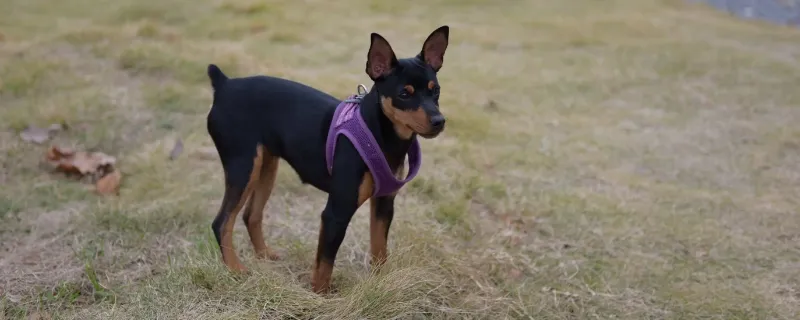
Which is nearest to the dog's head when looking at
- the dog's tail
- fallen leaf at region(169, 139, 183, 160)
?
the dog's tail

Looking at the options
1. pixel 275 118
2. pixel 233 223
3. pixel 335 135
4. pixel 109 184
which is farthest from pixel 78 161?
pixel 335 135

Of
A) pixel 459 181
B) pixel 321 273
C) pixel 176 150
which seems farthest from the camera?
pixel 176 150

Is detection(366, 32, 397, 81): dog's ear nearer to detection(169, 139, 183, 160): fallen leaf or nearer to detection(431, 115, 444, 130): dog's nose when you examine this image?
detection(431, 115, 444, 130): dog's nose

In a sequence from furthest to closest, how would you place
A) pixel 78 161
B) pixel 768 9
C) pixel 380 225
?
1. pixel 768 9
2. pixel 78 161
3. pixel 380 225

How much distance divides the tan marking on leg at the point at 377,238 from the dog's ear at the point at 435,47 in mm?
658

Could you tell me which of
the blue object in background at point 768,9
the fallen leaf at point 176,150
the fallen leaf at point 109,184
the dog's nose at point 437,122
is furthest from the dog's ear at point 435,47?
the blue object in background at point 768,9

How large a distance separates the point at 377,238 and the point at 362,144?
56 centimetres

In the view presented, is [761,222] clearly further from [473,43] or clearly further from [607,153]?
[473,43]

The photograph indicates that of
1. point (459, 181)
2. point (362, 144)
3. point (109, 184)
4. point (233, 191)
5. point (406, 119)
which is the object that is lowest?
point (459, 181)

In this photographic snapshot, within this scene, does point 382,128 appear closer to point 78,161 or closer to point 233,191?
point 233,191

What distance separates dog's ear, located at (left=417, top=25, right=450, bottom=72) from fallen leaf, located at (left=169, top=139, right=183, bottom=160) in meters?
2.40

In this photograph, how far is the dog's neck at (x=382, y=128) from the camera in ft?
9.11

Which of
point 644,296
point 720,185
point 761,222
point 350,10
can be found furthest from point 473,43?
point 644,296

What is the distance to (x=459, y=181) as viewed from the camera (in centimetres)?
446
